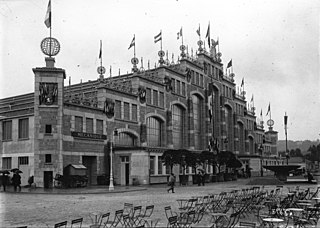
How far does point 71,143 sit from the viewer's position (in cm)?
4709

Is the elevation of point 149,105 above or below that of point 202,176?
above

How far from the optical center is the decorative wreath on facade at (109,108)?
52.4 meters

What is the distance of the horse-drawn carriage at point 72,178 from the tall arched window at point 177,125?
2360cm

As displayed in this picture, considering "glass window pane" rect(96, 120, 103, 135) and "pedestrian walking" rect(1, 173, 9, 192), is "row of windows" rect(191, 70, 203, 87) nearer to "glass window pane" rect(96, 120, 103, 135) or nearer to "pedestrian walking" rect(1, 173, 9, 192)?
"glass window pane" rect(96, 120, 103, 135)

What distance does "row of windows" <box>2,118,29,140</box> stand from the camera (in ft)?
157

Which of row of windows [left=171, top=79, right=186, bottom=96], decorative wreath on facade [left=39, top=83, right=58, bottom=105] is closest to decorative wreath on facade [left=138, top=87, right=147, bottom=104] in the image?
row of windows [left=171, top=79, right=186, bottom=96]

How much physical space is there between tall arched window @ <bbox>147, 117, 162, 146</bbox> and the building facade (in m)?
0.15

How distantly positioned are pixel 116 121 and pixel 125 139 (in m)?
3.57

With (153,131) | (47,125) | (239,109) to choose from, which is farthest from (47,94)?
(239,109)

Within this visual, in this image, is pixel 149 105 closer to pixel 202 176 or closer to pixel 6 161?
pixel 202 176

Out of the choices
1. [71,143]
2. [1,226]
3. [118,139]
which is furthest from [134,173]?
[1,226]

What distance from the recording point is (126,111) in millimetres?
55938

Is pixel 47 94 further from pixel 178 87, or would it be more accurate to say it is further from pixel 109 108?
pixel 178 87

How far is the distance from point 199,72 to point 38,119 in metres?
36.6
